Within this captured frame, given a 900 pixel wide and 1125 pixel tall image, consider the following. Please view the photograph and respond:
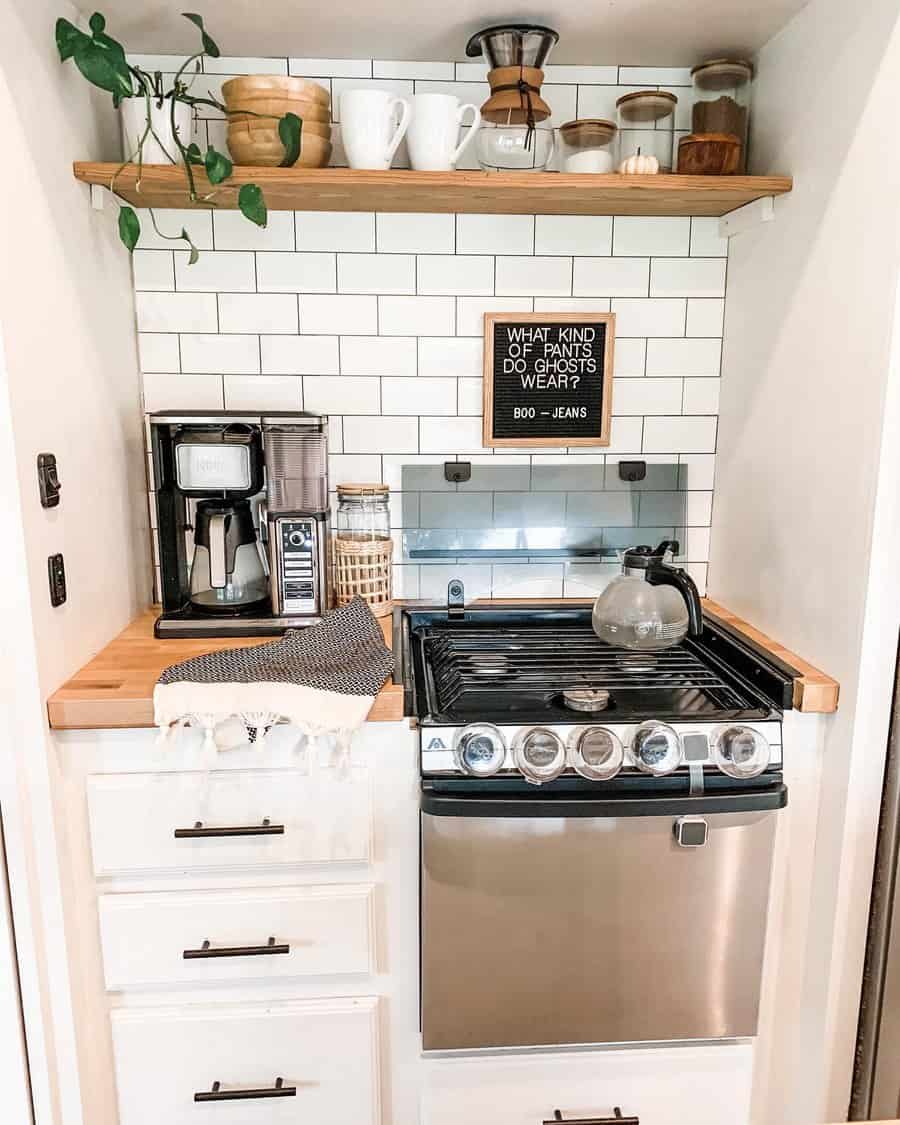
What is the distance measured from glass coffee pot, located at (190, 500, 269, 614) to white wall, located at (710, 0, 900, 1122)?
1025 mm

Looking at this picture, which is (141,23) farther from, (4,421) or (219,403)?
(4,421)

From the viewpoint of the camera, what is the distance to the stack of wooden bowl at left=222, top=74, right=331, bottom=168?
4.71ft

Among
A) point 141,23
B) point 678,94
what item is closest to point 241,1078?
point 141,23

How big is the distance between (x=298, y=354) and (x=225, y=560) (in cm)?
48

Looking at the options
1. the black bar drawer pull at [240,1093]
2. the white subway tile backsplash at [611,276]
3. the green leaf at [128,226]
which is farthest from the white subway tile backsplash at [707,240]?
the black bar drawer pull at [240,1093]

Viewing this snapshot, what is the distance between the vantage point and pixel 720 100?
1575mm

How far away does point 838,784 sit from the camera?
133 cm

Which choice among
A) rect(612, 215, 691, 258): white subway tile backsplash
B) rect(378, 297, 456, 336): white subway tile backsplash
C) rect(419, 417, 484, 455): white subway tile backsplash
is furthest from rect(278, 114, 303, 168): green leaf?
rect(612, 215, 691, 258): white subway tile backsplash

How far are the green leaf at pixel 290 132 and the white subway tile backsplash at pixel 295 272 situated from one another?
0.29 meters

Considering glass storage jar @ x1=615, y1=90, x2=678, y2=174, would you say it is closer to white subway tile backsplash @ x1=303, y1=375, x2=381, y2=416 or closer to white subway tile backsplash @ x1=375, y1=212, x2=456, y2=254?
white subway tile backsplash @ x1=375, y1=212, x2=456, y2=254

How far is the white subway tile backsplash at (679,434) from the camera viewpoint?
184 cm

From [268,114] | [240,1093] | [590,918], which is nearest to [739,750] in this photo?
[590,918]

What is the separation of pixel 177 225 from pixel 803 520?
136cm

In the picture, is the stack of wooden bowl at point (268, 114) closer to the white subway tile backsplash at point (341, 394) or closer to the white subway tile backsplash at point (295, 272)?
the white subway tile backsplash at point (295, 272)
